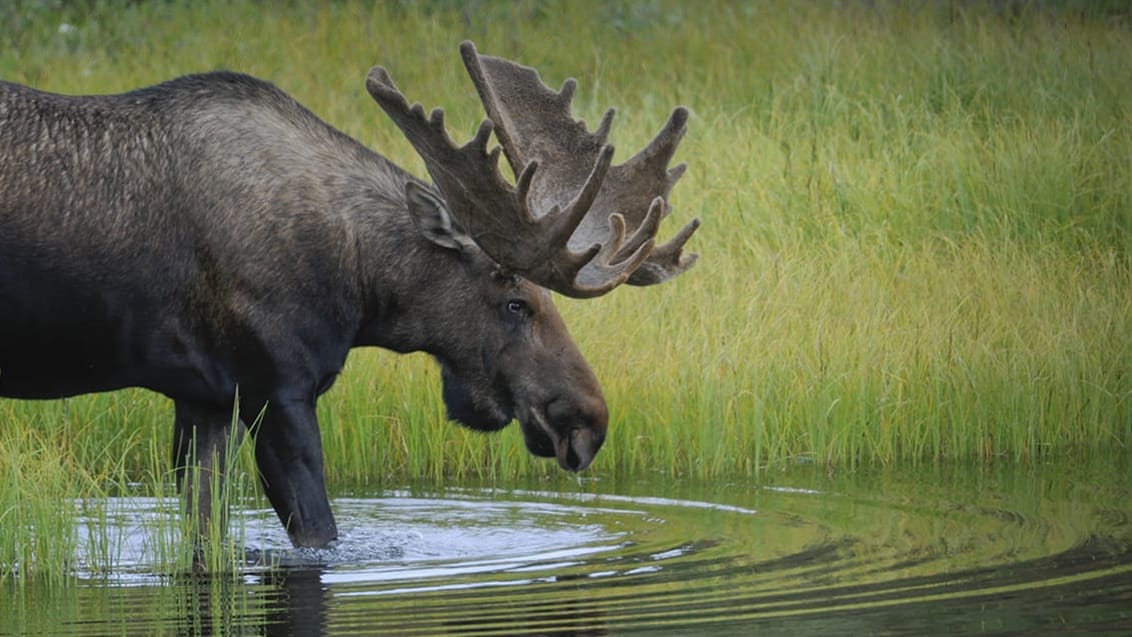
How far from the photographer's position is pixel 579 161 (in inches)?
340

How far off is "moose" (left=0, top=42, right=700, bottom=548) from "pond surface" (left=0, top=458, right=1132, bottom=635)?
491 millimetres

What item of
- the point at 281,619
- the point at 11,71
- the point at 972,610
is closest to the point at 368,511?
the point at 281,619

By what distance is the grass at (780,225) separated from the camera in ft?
32.1

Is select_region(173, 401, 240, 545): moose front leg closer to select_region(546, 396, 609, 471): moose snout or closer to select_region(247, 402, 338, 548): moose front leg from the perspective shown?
select_region(247, 402, 338, 548): moose front leg

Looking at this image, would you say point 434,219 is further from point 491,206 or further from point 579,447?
point 579,447

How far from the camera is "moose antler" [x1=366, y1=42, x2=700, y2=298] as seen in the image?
757 centimetres

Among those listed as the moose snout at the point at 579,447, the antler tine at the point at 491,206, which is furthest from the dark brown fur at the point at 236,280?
the antler tine at the point at 491,206

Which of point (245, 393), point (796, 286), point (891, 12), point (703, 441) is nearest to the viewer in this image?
point (245, 393)

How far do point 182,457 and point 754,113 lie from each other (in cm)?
777

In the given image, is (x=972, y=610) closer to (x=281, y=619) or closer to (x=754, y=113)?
(x=281, y=619)

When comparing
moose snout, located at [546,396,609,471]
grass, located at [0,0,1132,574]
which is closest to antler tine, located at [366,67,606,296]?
moose snout, located at [546,396,609,471]

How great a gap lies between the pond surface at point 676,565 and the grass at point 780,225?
536 millimetres

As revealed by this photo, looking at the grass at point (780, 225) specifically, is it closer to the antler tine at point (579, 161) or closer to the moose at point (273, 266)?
the moose at point (273, 266)

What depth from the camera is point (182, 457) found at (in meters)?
8.22
